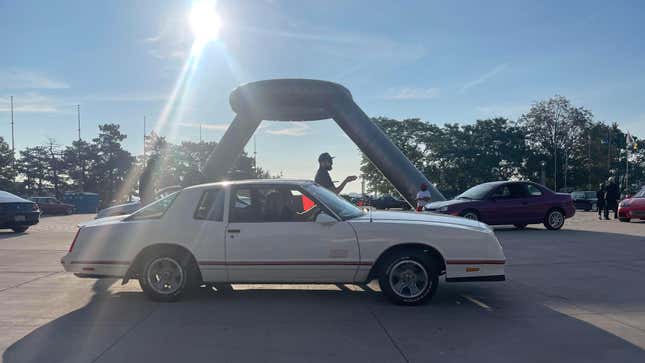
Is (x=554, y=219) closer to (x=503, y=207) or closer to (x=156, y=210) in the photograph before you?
(x=503, y=207)

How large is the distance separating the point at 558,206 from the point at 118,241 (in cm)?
1273

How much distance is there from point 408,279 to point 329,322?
3.69ft

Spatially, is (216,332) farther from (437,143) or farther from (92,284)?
(437,143)

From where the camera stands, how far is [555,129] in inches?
2290

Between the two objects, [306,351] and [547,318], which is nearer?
[306,351]

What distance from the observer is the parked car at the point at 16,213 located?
49.6ft

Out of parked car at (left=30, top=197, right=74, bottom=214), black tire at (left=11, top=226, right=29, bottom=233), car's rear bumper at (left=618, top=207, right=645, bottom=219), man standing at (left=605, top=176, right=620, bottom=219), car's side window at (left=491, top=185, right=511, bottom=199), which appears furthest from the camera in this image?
parked car at (left=30, top=197, right=74, bottom=214)

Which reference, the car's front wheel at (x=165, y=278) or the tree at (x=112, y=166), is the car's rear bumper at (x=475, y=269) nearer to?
the car's front wheel at (x=165, y=278)

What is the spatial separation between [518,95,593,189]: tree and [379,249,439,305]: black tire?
58741 millimetres

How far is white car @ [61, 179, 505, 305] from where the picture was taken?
5.42 m

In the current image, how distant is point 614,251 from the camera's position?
381 inches

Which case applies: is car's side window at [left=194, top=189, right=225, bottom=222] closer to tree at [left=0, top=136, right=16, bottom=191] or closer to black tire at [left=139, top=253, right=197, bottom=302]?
black tire at [left=139, top=253, right=197, bottom=302]

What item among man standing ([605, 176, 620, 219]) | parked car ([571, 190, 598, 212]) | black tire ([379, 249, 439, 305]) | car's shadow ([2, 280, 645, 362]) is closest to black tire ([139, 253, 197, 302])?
car's shadow ([2, 280, 645, 362])

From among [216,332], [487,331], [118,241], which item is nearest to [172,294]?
[118,241]
